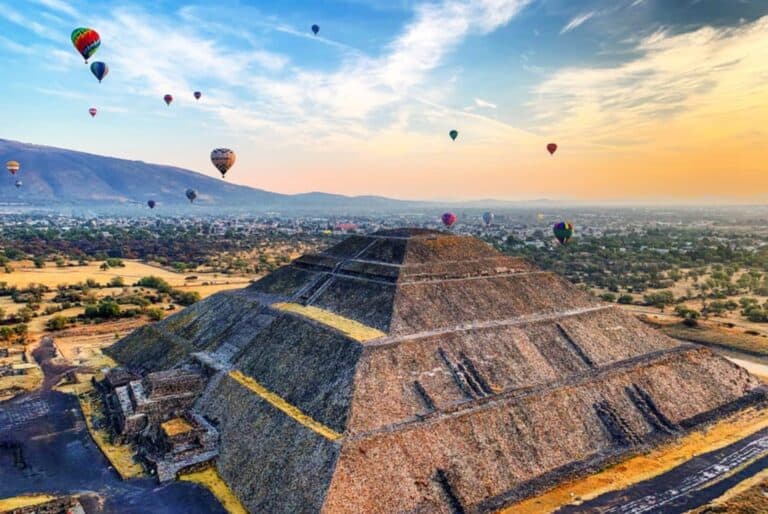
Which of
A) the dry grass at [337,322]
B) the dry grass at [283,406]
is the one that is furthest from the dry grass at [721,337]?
the dry grass at [283,406]

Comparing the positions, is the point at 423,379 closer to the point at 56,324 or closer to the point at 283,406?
the point at 283,406

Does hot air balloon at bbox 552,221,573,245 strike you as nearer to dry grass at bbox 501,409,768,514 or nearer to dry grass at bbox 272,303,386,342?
dry grass at bbox 501,409,768,514

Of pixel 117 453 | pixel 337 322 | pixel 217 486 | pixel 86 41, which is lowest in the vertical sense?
pixel 117 453

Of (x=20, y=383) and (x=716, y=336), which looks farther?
(x=716, y=336)

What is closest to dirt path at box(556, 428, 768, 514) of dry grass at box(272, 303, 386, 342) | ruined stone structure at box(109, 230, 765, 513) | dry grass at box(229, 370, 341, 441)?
ruined stone structure at box(109, 230, 765, 513)

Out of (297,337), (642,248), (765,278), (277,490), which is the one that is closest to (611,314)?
(297,337)

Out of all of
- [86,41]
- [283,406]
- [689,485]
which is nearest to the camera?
[689,485]

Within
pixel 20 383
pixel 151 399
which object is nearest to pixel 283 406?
pixel 151 399
